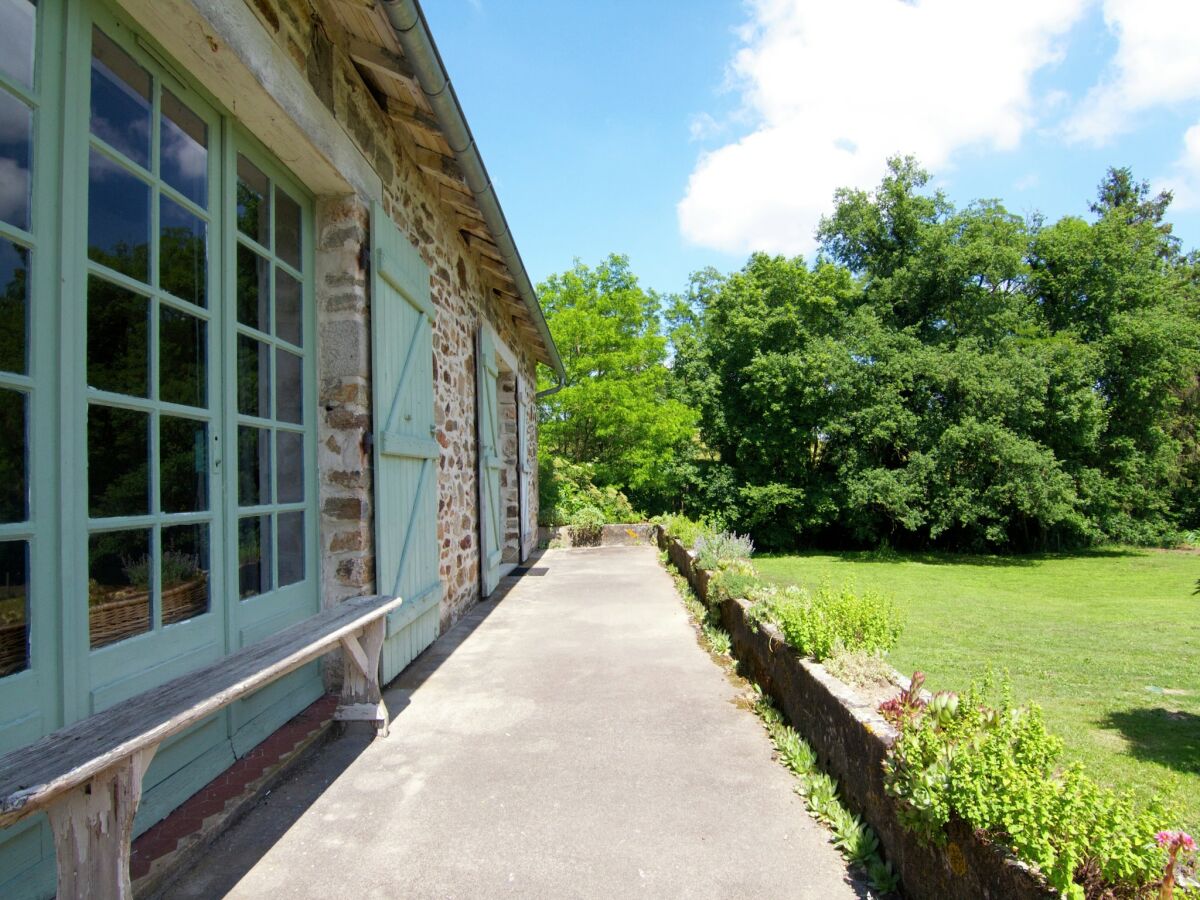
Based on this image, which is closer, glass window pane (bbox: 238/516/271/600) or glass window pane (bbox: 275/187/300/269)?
glass window pane (bbox: 238/516/271/600)

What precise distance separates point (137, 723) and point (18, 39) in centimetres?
193

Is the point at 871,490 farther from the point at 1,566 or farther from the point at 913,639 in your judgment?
the point at 1,566

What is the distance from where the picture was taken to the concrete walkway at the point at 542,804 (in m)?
2.26

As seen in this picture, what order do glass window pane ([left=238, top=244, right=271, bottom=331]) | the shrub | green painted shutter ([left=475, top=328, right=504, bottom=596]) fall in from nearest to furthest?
glass window pane ([left=238, top=244, right=271, bottom=331]) → the shrub → green painted shutter ([left=475, top=328, right=504, bottom=596])

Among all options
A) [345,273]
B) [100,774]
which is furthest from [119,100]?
[100,774]

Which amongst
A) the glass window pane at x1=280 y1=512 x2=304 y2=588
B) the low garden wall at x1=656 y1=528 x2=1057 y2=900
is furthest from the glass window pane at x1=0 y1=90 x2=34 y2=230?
the low garden wall at x1=656 y1=528 x2=1057 y2=900

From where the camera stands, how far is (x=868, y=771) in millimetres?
2434

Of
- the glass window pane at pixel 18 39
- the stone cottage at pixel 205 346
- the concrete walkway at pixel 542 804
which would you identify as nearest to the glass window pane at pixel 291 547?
the stone cottage at pixel 205 346

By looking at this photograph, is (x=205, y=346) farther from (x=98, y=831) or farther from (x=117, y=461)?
(x=98, y=831)

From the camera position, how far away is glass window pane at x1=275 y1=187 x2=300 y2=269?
3.48m

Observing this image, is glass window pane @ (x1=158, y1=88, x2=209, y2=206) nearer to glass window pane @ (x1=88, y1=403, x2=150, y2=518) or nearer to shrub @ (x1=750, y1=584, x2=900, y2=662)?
glass window pane @ (x1=88, y1=403, x2=150, y2=518)

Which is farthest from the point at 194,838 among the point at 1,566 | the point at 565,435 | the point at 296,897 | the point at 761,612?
the point at 565,435

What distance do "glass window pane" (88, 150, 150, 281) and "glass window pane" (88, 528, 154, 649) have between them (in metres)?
0.91

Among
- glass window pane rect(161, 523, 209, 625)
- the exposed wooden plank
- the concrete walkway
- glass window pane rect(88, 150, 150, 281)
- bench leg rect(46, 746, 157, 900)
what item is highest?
glass window pane rect(88, 150, 150, 281)
